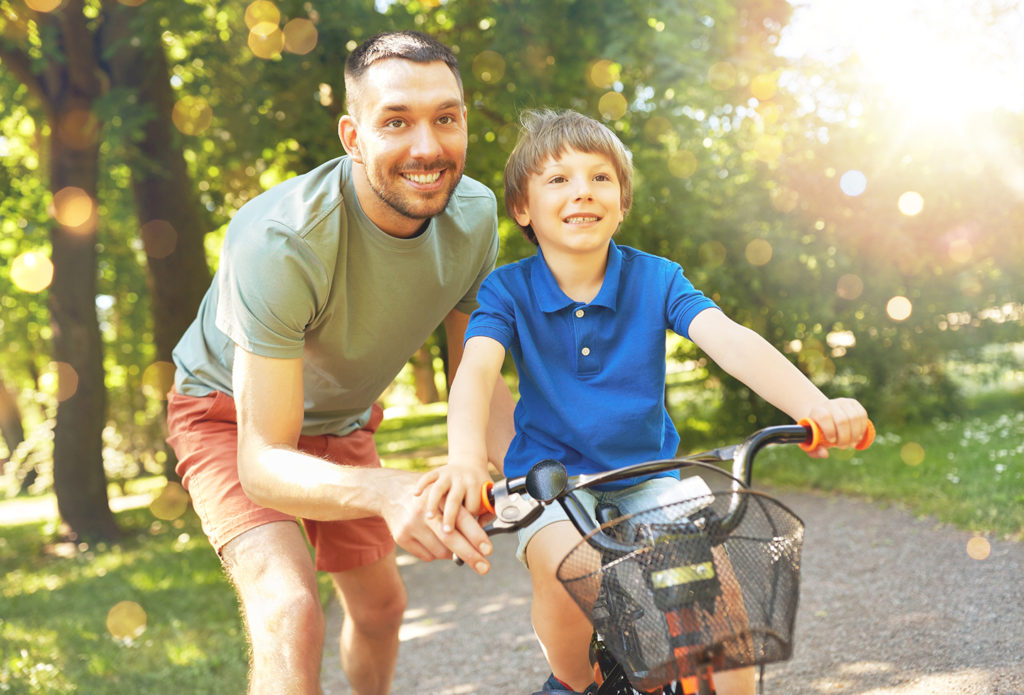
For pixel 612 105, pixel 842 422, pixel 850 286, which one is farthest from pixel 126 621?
pixel 850 286

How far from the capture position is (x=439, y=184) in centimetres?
287

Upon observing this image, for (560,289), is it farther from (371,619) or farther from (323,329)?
(371,619)

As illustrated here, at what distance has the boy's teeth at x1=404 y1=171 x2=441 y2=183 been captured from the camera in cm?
281

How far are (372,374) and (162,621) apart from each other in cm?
391

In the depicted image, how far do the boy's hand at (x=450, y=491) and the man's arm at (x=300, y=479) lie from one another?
24 millimetres

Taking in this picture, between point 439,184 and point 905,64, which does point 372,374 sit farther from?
point 905,64

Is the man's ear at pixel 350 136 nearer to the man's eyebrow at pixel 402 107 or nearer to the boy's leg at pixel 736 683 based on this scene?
the man's eyebrow at pixel 402 107

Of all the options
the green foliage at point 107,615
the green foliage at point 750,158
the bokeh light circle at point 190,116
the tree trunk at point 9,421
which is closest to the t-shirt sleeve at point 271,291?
the green foliage at point 107,615

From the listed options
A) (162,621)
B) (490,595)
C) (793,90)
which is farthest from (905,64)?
(162,621)

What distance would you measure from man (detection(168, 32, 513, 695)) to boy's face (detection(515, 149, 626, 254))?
1.30 feet

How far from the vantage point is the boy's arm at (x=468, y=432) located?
186 cm

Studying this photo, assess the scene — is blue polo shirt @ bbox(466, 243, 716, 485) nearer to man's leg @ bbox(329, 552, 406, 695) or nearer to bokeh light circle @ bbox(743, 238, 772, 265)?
man's leg @ bbox(329, 552, 406, 695)

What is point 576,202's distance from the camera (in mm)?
2566

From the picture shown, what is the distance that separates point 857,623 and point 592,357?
307 cm
